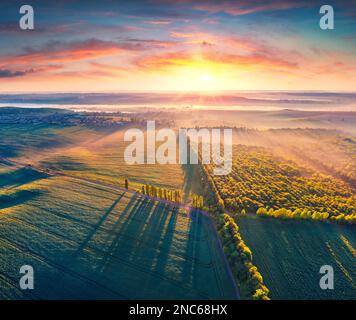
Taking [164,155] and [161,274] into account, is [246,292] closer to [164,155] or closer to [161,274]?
[161,274]

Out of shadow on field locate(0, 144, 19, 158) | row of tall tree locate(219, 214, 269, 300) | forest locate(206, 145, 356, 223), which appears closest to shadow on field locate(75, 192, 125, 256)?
row of tall tree locate(219, 214, 269, 300)

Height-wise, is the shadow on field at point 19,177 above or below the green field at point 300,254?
above

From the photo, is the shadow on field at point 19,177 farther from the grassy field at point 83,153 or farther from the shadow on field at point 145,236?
the shadow on field at point 145,236

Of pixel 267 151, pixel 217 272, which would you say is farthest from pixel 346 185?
pixel 217 272

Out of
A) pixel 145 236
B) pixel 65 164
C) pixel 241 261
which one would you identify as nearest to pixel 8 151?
pixel 65 164

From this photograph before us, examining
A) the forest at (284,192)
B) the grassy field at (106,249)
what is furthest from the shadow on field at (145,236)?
the forest at (284,192)
